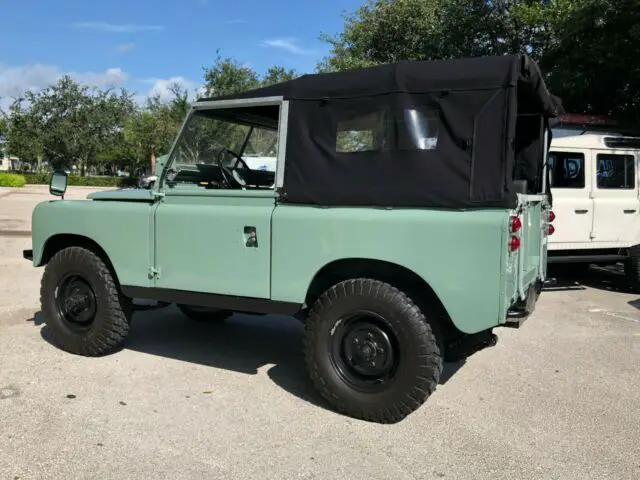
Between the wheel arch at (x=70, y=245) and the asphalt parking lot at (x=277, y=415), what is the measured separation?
829 millimetres

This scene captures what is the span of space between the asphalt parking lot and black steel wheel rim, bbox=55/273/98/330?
34 cm

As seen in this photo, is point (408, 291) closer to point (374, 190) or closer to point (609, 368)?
point (374, 190)

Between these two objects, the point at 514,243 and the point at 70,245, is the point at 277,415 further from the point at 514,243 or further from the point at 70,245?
the point at 70,245

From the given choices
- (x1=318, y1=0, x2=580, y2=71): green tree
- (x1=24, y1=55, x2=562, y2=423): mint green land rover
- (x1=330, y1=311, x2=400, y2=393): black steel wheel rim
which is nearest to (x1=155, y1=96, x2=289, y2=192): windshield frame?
(x1=24, y1=55, x2=562, y2=423): mint green land rover

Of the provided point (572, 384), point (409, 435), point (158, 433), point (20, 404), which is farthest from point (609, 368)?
point (20, 404)

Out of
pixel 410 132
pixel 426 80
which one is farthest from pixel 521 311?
pixel 426 80

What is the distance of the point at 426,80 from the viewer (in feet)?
12.8

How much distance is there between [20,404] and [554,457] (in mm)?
3607

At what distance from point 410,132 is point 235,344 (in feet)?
9.75

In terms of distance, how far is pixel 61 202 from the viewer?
205 inches

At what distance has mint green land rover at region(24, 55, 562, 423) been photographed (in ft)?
12.1

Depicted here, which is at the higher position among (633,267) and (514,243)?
(514,243)

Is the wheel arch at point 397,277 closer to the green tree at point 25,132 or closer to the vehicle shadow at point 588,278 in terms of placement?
the vehicle shadow at point 588,278

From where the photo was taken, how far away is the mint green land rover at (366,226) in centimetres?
369
